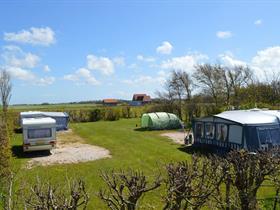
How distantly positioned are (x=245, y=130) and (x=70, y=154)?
9.18 metres

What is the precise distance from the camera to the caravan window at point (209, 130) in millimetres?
17984

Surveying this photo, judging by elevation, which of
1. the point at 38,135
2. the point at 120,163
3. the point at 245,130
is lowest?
the point at 120,163

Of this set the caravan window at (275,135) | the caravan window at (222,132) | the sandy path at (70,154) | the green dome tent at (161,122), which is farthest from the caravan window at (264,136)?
the green dome tent at (161,122)

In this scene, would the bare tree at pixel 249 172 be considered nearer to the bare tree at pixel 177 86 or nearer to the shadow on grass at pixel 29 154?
the shadow on grass at pixel 29 154

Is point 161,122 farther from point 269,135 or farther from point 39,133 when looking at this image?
point 269,135

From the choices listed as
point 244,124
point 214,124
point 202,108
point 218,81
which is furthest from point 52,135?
point 218,81

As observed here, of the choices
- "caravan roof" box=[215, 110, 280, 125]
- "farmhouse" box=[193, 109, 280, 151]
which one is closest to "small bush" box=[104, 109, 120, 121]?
"farmhouse" box=[193, 109, 280, 151]

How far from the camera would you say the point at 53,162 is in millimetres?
15820

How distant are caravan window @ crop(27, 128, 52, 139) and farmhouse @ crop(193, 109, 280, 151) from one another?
8.84 m

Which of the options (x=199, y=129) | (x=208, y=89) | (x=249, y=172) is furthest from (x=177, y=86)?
(x=249, y=172)

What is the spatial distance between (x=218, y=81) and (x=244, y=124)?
23.5m

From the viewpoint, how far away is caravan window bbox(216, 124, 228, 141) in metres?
16.8

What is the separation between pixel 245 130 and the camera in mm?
15273

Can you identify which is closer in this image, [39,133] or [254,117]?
[254,117]
